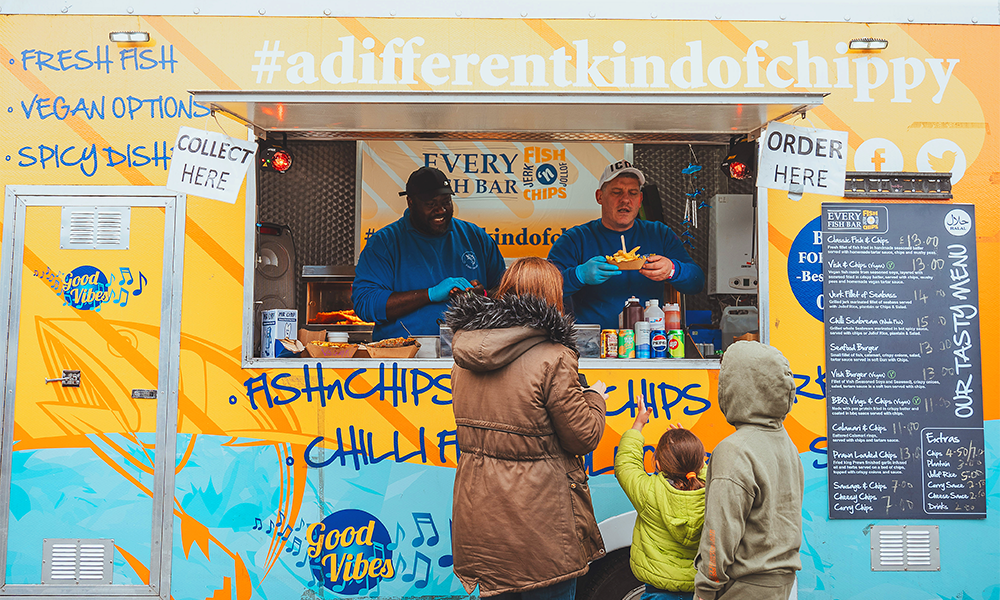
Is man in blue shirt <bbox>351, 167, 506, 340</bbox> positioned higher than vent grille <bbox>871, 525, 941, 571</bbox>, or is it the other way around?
man in blue shirt <bbox>351, 167, 506, 340</bbox>

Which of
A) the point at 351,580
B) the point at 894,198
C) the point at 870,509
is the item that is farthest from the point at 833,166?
the point at 351,580

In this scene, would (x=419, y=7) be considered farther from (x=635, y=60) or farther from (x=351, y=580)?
(x=351, y=580)

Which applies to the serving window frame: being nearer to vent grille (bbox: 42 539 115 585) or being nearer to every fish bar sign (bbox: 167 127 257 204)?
every fish bar sign (bbox: 167 127 257 204)

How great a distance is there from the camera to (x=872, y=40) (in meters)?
3.74

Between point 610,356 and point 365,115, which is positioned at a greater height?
point 365,115

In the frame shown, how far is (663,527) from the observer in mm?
2760

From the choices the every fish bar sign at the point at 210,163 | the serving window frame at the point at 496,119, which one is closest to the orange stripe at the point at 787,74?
the serving window frame at the point at 496,119

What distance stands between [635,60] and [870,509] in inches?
108

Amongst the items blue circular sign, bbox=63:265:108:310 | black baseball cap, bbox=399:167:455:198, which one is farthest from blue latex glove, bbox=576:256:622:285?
blue circular sign, bbox=63:265:108:310

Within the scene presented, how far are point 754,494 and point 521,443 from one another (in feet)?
2.68

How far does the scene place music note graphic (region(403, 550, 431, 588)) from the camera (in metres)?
3.62

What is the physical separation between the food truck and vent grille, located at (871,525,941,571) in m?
0.01

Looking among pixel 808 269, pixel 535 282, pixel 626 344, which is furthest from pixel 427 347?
pixel 808 269

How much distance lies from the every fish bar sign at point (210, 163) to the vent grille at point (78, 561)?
1928 mm
